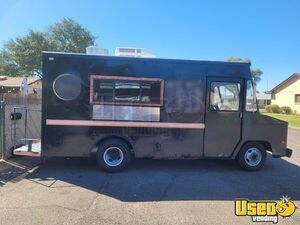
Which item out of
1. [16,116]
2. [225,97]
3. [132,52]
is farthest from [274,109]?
[16,116]

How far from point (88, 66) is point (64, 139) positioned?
1910 millimetres

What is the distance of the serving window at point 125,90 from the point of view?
6.82 meters

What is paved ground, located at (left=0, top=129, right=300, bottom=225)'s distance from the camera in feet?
14.8

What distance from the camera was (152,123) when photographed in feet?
22.9

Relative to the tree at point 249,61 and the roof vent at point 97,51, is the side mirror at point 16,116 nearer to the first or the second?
the roof vent at point 97,51

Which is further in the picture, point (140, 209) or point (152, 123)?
point (152, 123)

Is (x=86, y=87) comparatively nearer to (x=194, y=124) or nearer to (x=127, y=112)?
(x=127, y=112)

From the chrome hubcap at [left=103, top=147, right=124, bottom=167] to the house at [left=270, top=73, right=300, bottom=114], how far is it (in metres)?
37.9

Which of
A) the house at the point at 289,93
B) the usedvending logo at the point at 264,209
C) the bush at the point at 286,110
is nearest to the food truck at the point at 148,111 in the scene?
the usedvending logo at the point at 264,209

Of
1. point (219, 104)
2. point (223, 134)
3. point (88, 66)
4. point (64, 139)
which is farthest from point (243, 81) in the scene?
point (64, 139)

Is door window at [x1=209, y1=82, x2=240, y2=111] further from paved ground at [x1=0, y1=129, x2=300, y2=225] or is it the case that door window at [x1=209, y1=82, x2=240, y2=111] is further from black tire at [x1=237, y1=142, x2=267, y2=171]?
paved ground at [x1=0, y1=129, x2=300, y2=225]

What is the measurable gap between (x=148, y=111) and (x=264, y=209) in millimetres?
3393

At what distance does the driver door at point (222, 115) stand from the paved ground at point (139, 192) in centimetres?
81

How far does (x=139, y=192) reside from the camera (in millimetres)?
5660
